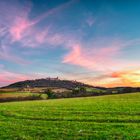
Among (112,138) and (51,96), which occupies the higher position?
(51,96)

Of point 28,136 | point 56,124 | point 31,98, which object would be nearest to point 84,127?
point 56,124

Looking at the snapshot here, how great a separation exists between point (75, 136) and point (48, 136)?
198cm

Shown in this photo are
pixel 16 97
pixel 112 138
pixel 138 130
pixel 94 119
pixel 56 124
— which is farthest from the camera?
pixel 16 97

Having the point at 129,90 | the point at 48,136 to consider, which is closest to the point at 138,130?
the point at 48,136

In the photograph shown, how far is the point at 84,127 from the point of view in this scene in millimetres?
31109

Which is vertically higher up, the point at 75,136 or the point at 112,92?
the point at 112,92

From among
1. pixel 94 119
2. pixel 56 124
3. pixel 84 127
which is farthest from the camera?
pixel 94 119

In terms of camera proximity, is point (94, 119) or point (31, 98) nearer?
point (94, 119)

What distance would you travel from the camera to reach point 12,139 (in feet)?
84.7

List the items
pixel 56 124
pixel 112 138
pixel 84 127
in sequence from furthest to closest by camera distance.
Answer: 1. pixel 56 124
2. pixel 84 127
3. pixel 112 138

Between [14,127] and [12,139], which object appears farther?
[14,127]

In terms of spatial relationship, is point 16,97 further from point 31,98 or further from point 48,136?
point 48,136

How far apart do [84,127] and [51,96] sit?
95157 millimetres

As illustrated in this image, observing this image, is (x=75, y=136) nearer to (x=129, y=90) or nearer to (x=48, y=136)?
(x=48, y=136)
